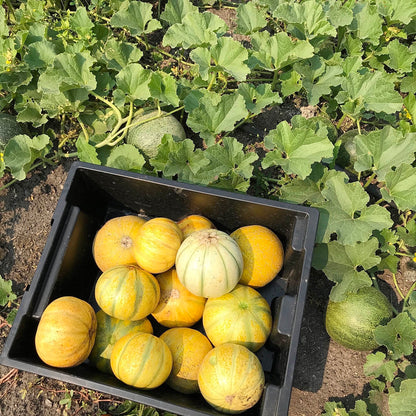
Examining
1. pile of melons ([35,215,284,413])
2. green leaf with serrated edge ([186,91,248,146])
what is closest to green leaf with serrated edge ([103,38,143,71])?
green leaf with serrated edge ([186,91,248,146])

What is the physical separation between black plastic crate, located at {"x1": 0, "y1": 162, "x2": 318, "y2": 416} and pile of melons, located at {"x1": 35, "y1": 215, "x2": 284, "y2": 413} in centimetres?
6

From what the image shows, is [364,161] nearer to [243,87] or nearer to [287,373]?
[243,87]

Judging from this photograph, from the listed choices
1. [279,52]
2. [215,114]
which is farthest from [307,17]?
[215,114]

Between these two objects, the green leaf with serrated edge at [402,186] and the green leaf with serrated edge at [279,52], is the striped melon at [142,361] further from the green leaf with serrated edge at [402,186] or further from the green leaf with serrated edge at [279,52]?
the green leaf with serrated edge at [279,52]

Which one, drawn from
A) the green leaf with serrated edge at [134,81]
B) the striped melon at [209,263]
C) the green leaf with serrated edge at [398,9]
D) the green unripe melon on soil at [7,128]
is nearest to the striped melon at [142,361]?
the striped melon at [209,263]

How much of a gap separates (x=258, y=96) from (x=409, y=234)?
115cm

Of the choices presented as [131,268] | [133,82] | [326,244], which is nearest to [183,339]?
[131,268]

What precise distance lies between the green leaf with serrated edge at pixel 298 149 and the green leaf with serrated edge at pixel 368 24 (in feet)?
3.64

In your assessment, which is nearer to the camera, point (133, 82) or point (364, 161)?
point (364, 161)

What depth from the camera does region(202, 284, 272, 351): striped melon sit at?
1590mm

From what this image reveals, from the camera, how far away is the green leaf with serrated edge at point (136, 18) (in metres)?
2.64

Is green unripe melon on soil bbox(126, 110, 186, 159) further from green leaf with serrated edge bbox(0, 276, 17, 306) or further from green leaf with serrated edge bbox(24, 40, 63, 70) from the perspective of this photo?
green leaf with serrated edge bbox(0, 276, 17, 306)

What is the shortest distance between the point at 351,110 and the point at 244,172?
80cm

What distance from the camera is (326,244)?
2082 millimetres
